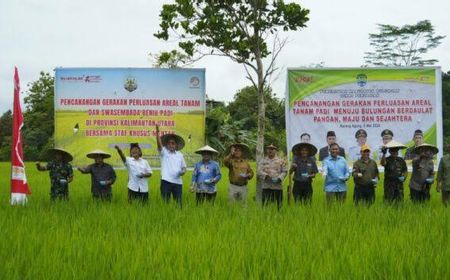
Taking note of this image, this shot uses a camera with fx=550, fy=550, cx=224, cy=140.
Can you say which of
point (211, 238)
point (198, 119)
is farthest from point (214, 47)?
point (211, 238)

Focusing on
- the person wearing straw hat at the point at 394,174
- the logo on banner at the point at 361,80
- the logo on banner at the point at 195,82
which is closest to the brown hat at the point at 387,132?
the logo on banner at the point at 361,80

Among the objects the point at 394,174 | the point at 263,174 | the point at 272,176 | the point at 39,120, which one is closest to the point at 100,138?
the point at 263,174

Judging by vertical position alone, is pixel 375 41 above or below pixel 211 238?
above

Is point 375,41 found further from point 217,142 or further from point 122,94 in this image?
point 122,94

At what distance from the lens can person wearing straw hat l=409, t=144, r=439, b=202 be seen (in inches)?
298

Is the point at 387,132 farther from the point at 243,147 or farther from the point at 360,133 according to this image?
the point at 243,147

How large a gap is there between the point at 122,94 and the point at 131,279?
19.9 ft

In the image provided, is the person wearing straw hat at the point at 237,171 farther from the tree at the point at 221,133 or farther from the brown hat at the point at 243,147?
the tree at the point at 221,133

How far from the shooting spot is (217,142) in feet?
68.6

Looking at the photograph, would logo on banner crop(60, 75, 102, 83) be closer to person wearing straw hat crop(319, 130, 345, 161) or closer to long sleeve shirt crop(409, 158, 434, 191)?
person wearing straw hat crop(319, 130, 345, 161)

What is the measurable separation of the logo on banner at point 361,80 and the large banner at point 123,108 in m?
2.61

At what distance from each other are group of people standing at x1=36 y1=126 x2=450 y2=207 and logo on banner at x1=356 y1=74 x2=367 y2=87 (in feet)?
6.40

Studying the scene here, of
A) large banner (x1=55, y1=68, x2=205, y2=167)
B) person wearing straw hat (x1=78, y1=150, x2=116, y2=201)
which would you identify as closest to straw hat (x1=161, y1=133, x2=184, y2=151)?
person wearing straw hat (x1=78, y1=150, x2=116, y2=201)

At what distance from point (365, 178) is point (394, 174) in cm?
40
